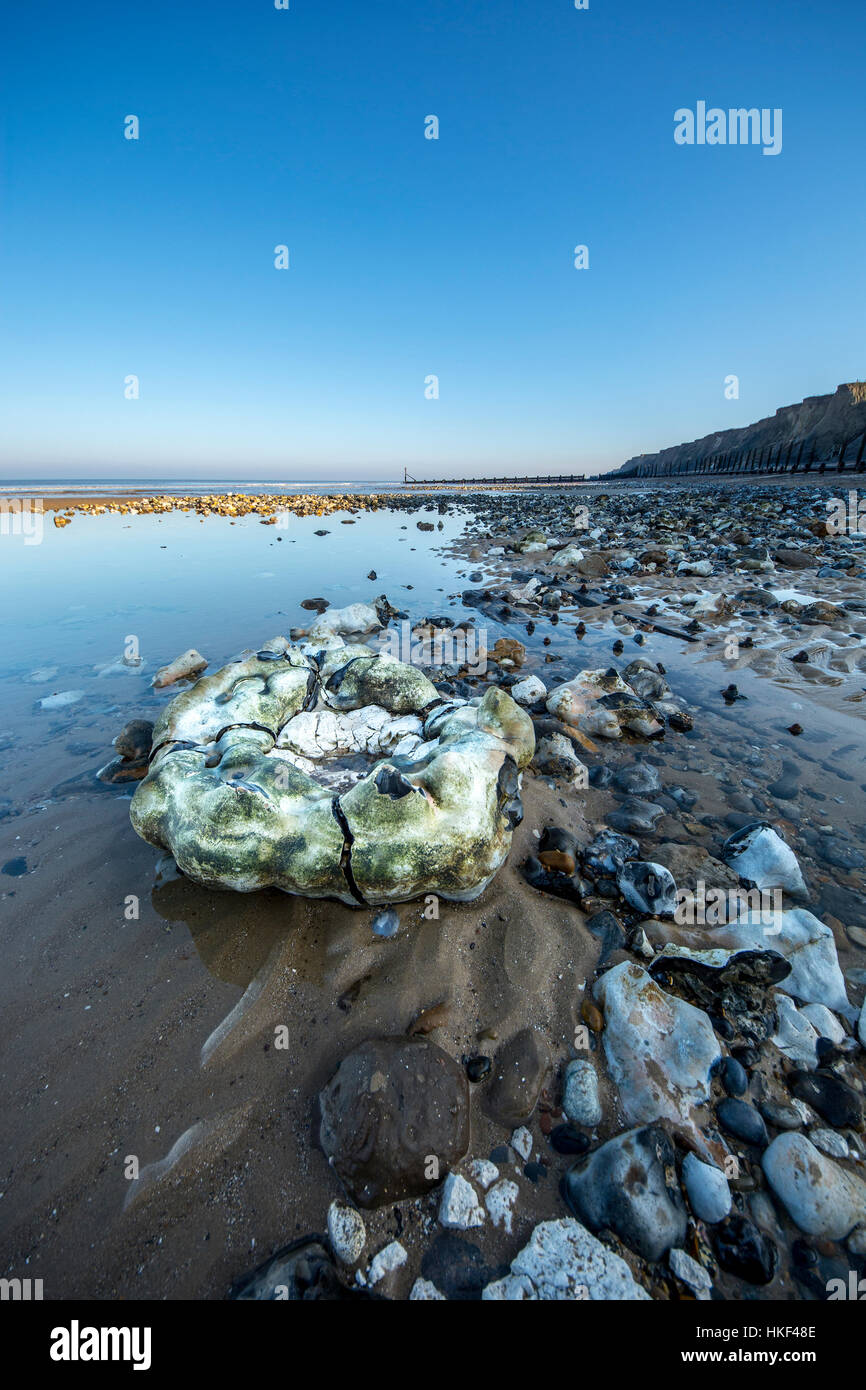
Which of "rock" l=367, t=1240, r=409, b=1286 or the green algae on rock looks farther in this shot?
the green algae on rock

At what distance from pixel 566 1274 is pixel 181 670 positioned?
6.26 m

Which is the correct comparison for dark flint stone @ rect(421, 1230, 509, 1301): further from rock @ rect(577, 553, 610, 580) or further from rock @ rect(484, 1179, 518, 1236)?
rock @ rect(577, 553, 610, 580)

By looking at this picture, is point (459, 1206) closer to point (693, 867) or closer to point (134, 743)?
point (693, 867)

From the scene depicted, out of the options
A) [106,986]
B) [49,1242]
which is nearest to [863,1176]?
[49,1242]

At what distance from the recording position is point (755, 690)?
5.64 m

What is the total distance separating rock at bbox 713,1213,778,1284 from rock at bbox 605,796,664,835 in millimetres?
2048

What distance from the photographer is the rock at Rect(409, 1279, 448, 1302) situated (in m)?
1.50

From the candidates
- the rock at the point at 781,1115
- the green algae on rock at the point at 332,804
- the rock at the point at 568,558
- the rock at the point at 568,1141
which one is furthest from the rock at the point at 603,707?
the rock at the point at 568,558

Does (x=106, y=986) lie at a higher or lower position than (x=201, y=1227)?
higher

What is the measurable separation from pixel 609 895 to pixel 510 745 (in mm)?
1188

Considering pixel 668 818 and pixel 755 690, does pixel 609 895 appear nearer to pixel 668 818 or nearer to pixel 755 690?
pixel 668 818

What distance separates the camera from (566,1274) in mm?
1530

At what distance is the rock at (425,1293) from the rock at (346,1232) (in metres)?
0.20

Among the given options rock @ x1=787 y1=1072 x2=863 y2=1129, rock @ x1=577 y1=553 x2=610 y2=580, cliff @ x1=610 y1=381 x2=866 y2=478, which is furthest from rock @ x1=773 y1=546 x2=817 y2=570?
cliff @ x1=610 y1=381 x2=866 y2=478
